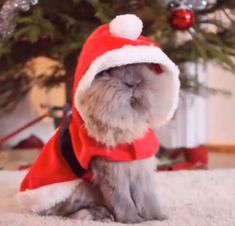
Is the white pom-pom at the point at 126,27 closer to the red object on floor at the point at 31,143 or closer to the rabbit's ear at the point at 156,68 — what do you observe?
the rabbit's ear at the point at 156,68

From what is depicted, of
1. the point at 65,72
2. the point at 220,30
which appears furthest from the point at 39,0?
the point at 220,30

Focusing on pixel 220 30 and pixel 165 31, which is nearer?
pixel 165 31

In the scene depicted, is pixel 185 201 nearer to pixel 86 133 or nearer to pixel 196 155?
pixel 86 133

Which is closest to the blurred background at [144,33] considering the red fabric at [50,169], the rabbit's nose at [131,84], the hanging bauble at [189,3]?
the hanging bauble at [189,3]

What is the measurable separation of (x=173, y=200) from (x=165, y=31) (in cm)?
62

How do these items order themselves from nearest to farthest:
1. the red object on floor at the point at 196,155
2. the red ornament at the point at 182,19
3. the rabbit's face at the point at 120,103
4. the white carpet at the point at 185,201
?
the rabbit's face at the point at 120,103
the white carpet at the point at 185,201
the red ornament at the point at 182,19
the red object on floor at the point at 196,155

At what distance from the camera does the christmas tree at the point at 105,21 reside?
169 centimetres

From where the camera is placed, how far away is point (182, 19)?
5.50 ft

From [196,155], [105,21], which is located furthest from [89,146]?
[196,155]

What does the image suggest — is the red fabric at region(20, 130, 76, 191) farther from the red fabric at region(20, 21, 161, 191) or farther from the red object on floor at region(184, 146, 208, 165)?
the red object on floor at region(184, 146, 208, 165)

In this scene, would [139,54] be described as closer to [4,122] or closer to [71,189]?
[71,189]

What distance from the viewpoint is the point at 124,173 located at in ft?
3.42

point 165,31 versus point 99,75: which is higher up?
point 99,75

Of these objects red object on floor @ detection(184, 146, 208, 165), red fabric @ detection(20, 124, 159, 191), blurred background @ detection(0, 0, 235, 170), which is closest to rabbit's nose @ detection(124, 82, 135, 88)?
red fabric @ detection(20, 124, 159, 191)
